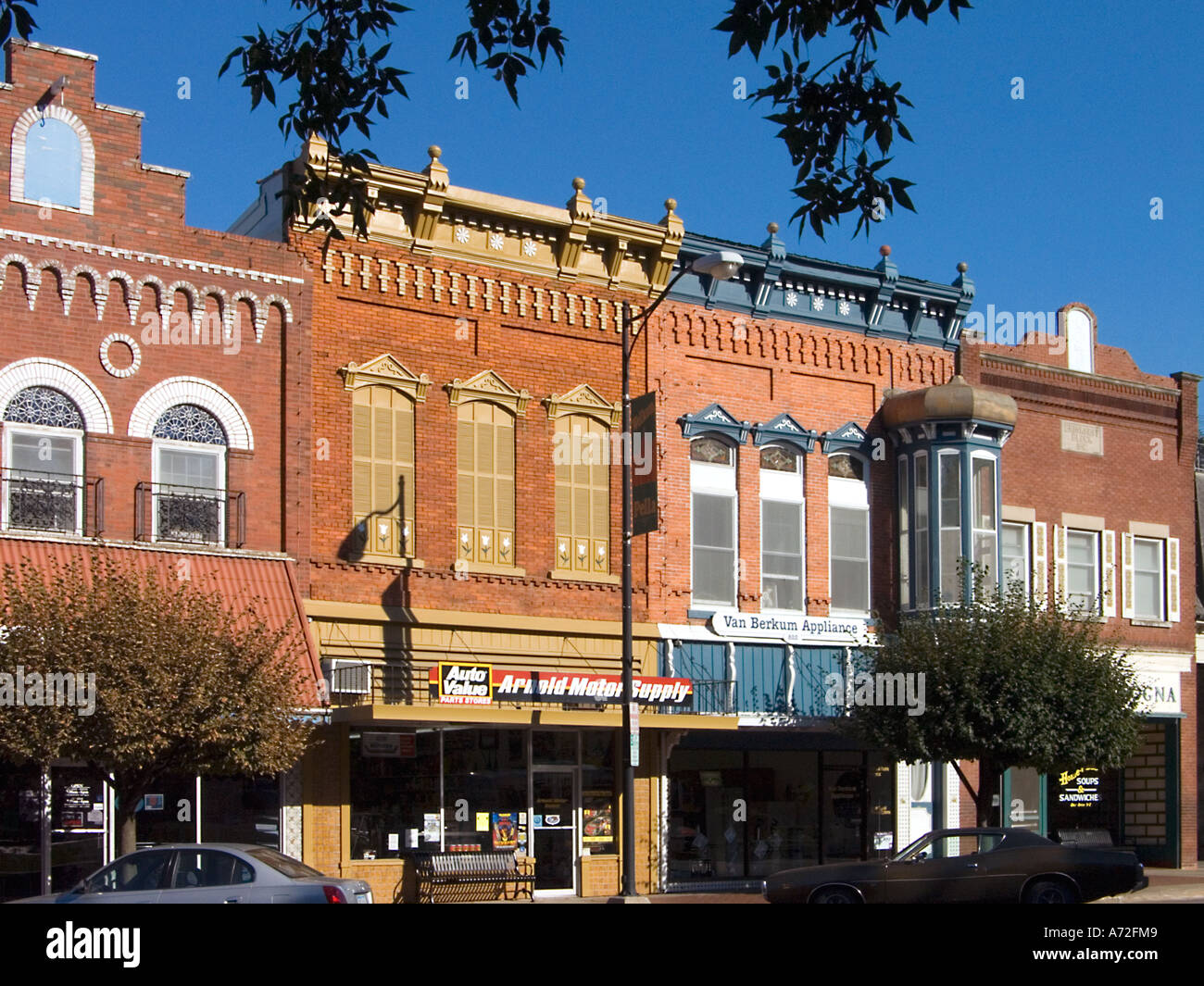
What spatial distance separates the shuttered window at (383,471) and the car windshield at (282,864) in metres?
9.00

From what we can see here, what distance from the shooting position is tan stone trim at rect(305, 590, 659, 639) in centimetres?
2438

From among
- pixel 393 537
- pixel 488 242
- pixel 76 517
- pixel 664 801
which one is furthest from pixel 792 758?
pixel 76 517

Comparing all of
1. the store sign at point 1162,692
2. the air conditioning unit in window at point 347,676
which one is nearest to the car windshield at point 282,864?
the air conditioning unit in window at point 347,676

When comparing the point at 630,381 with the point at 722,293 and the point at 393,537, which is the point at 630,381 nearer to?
the point at 722,293

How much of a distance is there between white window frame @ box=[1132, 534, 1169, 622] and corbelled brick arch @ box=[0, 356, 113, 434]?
21.5 metres

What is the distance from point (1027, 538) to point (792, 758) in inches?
272

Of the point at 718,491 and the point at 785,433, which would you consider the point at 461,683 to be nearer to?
the point at 718,491

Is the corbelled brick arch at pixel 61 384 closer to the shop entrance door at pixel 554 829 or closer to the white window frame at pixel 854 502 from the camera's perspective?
the shop entrance door at pixel 554 829

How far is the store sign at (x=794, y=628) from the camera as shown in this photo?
93.5 feet

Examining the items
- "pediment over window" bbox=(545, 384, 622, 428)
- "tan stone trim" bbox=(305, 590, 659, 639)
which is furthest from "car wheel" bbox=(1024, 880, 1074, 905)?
"pediment over window" bbox=(545, 384, 622, 428)

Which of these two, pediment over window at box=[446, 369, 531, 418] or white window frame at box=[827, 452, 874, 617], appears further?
white window frame at box=[827, 452, 874, 617]

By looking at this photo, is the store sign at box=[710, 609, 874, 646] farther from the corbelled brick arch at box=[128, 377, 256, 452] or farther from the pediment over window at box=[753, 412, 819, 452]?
the corbelled brick arch at box=[128, 377, 256, 452]

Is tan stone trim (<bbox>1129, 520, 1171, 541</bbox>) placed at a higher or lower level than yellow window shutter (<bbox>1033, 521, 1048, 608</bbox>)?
higher
